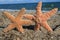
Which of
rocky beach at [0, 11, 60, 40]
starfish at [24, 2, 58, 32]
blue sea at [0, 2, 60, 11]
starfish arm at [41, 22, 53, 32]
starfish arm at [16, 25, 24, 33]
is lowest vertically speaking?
blue sea at [0, 2, 60, 11]

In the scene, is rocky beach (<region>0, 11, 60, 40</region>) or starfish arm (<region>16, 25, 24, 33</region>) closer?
rocky beach (<region>0, 11, 60, 40</region>)

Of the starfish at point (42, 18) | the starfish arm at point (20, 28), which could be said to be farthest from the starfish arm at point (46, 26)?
the starfish arm at point (20, 28)

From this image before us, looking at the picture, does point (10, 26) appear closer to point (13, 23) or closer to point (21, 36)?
point (13, 23)

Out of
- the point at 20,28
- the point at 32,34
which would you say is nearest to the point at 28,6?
the point at 20,28

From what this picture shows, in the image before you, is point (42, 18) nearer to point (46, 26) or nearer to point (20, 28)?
point (46, 26)

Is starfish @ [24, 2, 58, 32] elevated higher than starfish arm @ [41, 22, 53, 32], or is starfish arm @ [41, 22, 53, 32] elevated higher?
starfish @ [24, 2, 58, 32]

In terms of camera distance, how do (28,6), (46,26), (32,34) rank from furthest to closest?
(28,6) → (46,26) → (32,34)

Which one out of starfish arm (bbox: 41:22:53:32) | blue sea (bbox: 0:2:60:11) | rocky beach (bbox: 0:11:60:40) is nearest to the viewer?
rocky beach (bbox: 0:11:60:40)

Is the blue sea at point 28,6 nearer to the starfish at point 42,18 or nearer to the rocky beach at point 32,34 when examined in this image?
the rocky beach at point 32,34

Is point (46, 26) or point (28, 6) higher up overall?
point (46, 26)

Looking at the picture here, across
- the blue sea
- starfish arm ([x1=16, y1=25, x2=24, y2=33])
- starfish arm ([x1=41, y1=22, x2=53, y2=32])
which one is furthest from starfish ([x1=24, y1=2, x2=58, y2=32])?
the blue sea

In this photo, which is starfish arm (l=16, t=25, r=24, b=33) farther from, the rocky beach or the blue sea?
the blue sea
